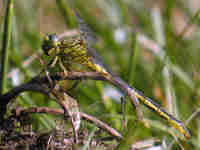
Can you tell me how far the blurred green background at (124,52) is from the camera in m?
1.98

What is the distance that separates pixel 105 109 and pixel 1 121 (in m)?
0.72

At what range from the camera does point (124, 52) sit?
10.2 ft

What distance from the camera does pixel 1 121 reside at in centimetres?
136

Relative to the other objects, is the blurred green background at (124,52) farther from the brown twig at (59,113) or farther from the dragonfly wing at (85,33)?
the dragonfly wing at (85,33)

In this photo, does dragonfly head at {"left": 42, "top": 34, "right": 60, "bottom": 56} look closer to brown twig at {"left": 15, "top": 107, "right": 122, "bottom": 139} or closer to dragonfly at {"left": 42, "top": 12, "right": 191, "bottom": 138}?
dragonfly at {"left": 42, "top": 12, "right": 191, "bottom": 138}

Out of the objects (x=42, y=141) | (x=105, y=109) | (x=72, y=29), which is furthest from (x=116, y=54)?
(x=42, y=141)

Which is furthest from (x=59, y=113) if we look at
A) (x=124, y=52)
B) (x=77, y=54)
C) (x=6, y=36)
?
(x=124, y=52)

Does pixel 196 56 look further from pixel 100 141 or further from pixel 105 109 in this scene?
pixel 100 141

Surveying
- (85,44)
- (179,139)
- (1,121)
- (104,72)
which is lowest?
(179,139)

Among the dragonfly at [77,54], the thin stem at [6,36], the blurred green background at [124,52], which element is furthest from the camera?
the blurred green background at [124,52]

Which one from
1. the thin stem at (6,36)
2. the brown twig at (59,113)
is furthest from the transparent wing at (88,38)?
the thin stem at (6,36)

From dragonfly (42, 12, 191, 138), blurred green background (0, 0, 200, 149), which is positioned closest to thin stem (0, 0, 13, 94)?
blurred green background (0, 0, 200, 149)

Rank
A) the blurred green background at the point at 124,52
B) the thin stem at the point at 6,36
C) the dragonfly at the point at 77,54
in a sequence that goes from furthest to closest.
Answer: the blurred green background at the point at 124,52 → the thin stem at the point at 6,36 → the dragonfly at the point at 77,54

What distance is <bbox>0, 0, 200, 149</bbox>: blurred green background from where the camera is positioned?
1.98 m
